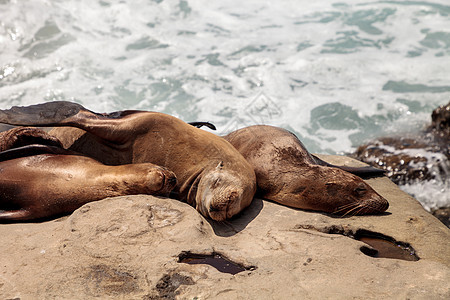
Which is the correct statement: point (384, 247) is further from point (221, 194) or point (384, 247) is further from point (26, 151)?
point (26, 151)

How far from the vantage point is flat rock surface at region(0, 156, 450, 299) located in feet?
9.73

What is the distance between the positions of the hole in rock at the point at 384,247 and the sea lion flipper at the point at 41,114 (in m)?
2.91

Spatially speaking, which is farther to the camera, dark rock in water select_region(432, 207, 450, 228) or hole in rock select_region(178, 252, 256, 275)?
dark rock in water select_region(432, 207, 450, 228)

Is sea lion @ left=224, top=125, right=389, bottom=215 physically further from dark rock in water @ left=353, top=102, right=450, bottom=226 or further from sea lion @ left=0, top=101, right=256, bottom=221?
dark rock in water @ left=353, top=102, right=450, bottom=226

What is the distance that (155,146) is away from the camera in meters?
4.50

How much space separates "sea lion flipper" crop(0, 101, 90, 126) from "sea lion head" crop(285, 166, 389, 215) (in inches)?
90.4

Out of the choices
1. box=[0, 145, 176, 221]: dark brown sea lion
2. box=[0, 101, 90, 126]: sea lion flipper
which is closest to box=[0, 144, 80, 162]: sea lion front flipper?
box=[0, 145, 176, 221]: dark brown sea lion

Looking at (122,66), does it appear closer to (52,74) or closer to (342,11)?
(52,74)

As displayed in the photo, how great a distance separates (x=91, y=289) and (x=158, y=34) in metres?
13.5

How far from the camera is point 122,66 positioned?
1334cm

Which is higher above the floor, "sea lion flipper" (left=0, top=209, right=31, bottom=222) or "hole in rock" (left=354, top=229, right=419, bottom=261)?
"sea lion flipper" (left=0, top=209, right=31, bottom=222)

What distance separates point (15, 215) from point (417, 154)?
640cm

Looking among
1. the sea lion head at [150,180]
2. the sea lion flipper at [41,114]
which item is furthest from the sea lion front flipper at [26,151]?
the sea lion head at [150,180]

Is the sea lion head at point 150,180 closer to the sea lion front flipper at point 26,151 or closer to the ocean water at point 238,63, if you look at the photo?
the sea lion front flipper at point 26,151
